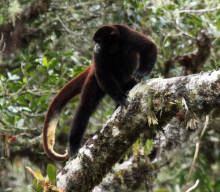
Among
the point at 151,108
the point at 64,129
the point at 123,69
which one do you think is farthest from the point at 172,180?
the point at 151,108

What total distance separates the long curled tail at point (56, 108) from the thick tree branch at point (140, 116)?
0.81 metres

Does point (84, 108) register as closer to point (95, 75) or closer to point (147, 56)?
point (95, 75)

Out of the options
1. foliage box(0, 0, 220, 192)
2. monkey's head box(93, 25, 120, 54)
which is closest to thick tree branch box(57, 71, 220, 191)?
monkey's head box(93, 25, 120, 54)

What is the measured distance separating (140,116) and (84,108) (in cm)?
147

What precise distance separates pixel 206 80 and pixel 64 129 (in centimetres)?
315

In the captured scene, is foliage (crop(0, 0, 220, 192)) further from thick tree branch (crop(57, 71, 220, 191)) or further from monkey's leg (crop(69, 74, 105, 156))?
thick tree branch (crop(57, 71, 220, 191))

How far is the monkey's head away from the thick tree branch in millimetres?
1325

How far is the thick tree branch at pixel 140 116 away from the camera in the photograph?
2.31 metres

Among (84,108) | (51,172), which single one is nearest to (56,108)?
(84,108)

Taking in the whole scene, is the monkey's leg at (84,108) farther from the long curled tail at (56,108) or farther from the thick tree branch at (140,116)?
the thick tree branch at (140,116)

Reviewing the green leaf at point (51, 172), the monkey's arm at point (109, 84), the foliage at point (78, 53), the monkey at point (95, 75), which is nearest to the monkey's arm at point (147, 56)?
the monkey at point (95, 75)

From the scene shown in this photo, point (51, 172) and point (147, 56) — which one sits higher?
point (147, 56)

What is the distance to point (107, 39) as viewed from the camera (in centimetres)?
393

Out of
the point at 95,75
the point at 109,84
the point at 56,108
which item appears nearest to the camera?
the point at 109,84
